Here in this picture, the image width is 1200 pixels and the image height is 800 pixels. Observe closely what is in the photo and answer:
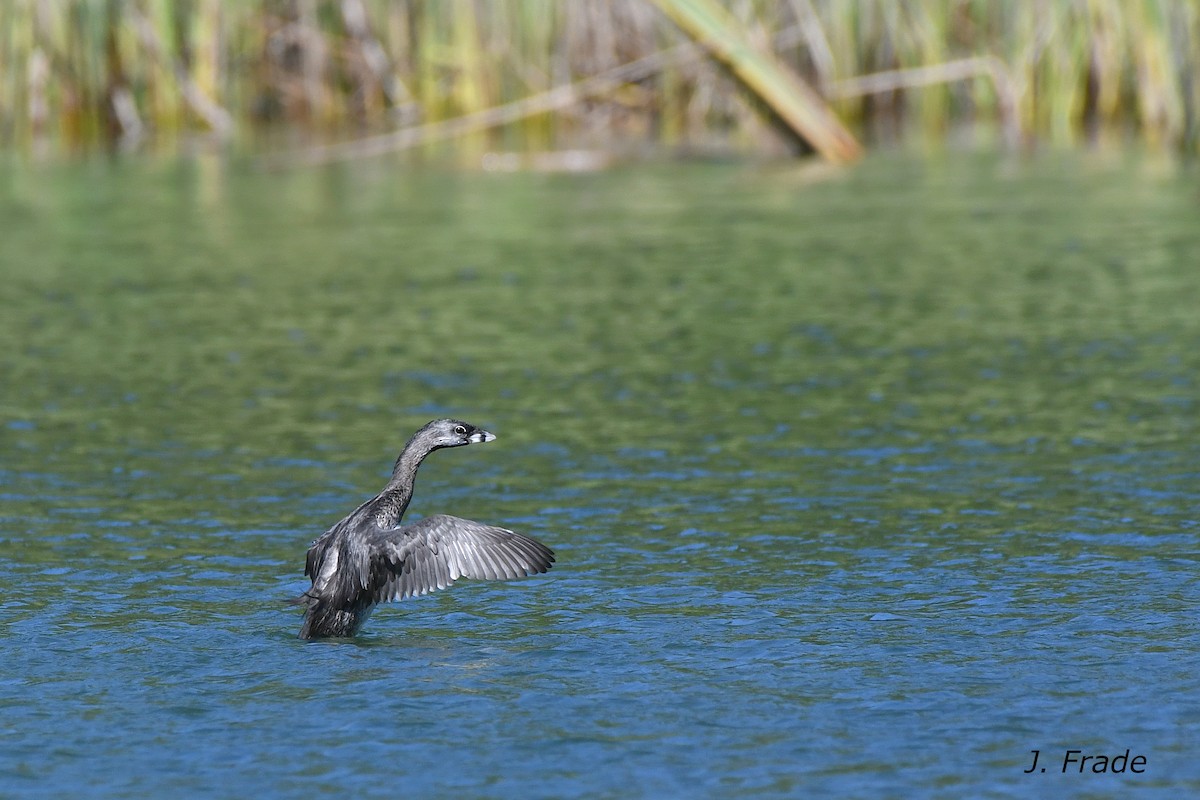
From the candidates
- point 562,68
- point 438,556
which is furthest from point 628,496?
point 562,68

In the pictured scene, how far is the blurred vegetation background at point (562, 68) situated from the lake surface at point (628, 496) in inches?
239

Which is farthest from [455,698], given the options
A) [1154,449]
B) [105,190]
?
[105,190]

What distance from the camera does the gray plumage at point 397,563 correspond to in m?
9.00

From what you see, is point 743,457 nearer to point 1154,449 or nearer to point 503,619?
point 1154,449

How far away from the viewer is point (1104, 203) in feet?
80.0

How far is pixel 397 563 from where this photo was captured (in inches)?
360

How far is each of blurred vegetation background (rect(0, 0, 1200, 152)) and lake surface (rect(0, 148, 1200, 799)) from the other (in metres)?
6.08

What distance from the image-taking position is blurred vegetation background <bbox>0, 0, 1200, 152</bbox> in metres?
29.5
